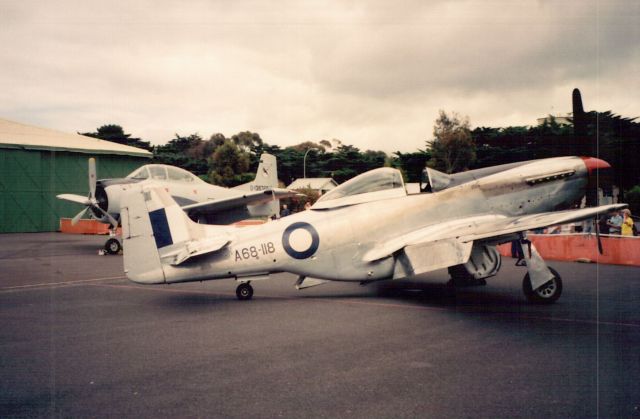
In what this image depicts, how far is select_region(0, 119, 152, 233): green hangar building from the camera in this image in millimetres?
37438

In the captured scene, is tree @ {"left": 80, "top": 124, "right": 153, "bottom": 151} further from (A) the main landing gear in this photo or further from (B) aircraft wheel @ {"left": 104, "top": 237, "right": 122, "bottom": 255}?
(A) the main landing gear

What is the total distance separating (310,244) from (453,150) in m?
44.7

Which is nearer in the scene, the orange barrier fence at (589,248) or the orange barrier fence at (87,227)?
the orange barrier fence at (589,248)

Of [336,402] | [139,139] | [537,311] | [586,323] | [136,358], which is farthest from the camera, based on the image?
[139,139]

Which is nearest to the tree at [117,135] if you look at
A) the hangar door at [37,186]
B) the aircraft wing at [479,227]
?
the hangar door at [37,186]

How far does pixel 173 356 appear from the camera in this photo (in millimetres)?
5223

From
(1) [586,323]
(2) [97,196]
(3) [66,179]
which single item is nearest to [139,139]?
(3) [66,179]

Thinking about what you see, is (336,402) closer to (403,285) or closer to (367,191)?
(367,191)

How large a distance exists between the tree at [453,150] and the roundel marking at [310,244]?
41660 mm

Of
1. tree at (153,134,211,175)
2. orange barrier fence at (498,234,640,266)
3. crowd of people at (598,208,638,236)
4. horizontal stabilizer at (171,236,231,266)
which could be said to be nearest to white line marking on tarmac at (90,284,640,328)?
horizontal stabilizer at (171,236,231,266)

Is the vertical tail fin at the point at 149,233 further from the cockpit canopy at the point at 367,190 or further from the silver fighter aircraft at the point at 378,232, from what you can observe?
the cockpit canopy at the point at 367,190

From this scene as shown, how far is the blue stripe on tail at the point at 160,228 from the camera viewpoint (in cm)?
786

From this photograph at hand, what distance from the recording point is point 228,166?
62281 millimetres

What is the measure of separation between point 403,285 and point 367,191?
8.62 feet
